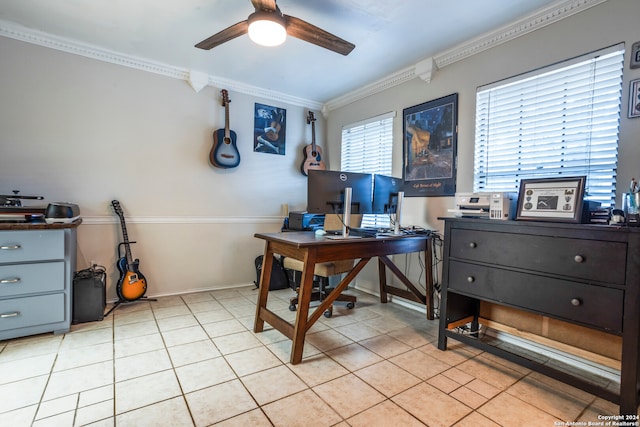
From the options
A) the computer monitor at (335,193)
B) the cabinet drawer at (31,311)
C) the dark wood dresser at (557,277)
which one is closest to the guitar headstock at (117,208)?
the cabinet drawer at (31,311)

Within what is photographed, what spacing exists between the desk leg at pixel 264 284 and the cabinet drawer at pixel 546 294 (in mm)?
1408

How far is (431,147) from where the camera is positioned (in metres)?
3.04

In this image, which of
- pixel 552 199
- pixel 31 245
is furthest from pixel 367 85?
pixel 31 245

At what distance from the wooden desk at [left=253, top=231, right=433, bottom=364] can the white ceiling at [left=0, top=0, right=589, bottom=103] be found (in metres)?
1.71

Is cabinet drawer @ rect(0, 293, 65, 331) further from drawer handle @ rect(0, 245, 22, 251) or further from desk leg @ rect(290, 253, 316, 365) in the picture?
desk leg @ rect(290, 253, 316, 365)

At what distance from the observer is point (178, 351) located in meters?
2.18

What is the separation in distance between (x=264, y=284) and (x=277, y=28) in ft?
6.10

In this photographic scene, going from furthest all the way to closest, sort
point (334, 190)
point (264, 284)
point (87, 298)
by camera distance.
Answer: point (87, 298)
point (264, 284)
point (334, 190)

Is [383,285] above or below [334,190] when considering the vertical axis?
below

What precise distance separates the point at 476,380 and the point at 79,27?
13.3 feet

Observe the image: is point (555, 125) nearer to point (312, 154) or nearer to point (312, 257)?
point (312, 257)

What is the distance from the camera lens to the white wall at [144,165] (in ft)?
9.10

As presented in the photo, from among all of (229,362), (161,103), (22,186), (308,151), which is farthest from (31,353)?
(308,151)

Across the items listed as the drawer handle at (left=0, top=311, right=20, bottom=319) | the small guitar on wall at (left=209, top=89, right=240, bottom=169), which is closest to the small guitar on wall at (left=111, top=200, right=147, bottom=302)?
the drawer handle at (left=0, top=311, right=20, bottom=319)
